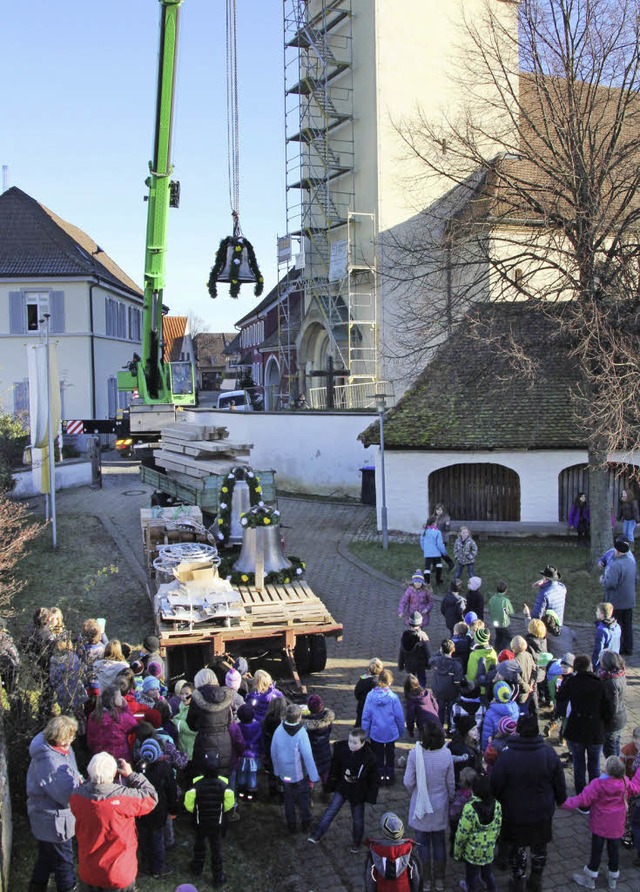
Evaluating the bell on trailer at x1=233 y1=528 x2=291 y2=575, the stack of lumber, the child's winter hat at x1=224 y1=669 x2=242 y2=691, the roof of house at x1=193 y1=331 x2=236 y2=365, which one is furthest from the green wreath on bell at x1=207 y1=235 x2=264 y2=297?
the roof of house at x1=193 y1=331 x2=236 y2=365

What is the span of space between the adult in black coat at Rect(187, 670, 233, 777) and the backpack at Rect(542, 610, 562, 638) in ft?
14.1

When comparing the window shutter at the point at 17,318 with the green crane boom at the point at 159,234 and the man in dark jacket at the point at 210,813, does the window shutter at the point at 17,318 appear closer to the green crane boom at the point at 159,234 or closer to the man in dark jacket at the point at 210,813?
the green crane boom at the point at 159,234

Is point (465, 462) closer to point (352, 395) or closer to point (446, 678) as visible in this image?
point (352, 395)

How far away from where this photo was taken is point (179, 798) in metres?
7.48

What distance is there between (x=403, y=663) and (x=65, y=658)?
414cm

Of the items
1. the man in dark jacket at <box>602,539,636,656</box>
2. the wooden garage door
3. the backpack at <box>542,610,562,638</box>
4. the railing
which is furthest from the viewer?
the railing

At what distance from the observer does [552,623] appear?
990 cm

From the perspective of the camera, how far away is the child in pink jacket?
21.5ft

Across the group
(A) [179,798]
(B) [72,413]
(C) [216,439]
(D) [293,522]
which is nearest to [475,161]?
(C) [216,439]

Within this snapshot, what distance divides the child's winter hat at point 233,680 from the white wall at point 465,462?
39.5ft

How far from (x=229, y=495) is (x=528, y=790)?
28.5ft

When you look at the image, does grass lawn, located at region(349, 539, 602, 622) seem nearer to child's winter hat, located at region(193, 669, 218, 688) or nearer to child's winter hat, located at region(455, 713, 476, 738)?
child's winter hat, located at region(455, 713, 476, 738)

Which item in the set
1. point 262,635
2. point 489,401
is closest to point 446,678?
point 262,635

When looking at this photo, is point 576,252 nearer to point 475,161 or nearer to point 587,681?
point 475,161
